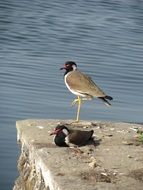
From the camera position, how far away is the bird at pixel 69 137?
9508 mm

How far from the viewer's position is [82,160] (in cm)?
897

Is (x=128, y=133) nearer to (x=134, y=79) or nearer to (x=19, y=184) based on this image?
(x=19, y=184)

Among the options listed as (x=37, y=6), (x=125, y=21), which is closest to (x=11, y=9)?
(x=37, y=6)

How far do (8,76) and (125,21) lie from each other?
18048 millimetres

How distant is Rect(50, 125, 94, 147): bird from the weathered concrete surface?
0.33ft

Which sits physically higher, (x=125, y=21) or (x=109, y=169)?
(x=109, y=169)

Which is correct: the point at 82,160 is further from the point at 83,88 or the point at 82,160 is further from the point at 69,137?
the point at 83,88

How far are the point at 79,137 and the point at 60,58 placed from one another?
13633 millimetres

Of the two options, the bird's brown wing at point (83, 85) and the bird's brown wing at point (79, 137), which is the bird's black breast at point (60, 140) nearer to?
the bird's brown wing at point (79, 137)

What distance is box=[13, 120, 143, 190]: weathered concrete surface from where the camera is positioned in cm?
827

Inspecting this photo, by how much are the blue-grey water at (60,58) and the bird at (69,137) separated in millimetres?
2375

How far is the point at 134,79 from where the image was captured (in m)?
19.7

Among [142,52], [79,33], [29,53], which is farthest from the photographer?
[79,33]

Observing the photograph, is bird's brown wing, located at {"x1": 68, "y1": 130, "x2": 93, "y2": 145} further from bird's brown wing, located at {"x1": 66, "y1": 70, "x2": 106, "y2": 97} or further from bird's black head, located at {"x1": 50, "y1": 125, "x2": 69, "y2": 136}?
bird's brown wing, located at {"x1": 66, "y1": 70, "x2": 106, "y2": 97}
